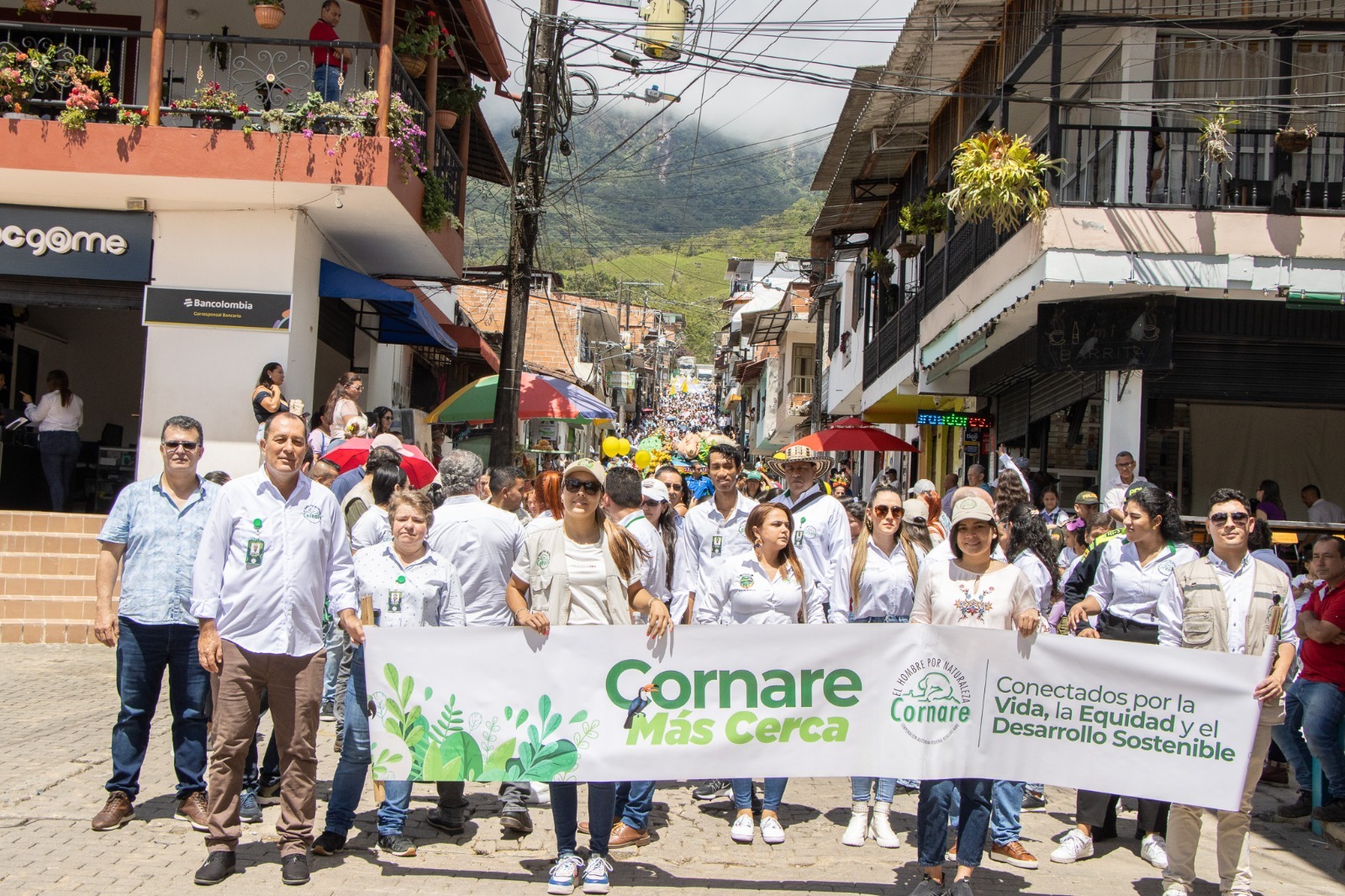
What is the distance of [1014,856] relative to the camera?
621 cm

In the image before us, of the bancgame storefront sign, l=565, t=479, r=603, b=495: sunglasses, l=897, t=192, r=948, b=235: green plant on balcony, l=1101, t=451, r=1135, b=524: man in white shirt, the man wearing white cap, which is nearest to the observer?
l=565, t=479, r=603, b=495: sunglasses

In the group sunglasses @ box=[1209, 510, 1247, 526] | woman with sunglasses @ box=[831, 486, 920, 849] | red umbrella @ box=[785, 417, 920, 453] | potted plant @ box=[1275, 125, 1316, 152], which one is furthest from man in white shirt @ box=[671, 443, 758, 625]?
red umbrella @ box=[785, 417, 920, 453]

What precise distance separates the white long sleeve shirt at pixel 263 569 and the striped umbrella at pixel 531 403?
9.48m

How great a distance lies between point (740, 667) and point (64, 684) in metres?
6.56

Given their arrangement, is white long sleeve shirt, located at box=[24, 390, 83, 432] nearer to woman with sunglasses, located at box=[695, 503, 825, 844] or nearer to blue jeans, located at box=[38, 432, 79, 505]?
blue jeans, located at box=[38, 432, 79, 505]

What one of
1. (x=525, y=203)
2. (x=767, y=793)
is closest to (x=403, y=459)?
(x=767, y=793)

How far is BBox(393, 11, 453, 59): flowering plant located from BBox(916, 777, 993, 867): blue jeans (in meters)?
11.6

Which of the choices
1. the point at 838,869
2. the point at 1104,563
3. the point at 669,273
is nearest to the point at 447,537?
the point at 838,869

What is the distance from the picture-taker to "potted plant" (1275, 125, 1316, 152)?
11.5 meters

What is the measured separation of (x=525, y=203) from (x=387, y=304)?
3155 mm

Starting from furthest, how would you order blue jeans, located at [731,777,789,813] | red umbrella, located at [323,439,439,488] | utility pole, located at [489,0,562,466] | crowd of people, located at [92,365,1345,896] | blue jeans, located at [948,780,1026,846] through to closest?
utility pole, located at [489,0,562,466] < red umbrella, located at [323,439,439,488] < blue jeans, located at [731,777,789,813] < blue jeans, located at [948,780,1026,846] < crowd of people, located at [92,365,1345,896]

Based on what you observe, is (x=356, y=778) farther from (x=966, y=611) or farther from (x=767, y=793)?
(x=966, y=611)

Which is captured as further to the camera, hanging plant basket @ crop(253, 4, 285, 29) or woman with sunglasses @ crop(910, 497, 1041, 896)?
hanging plant basket @ crop(253, 4, 285, 29)

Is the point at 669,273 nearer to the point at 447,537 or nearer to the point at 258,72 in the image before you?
the point at 258,72
